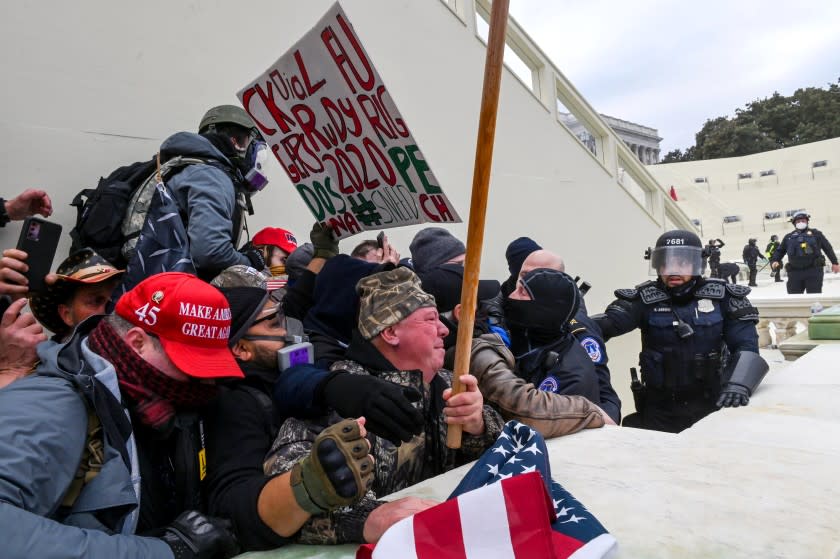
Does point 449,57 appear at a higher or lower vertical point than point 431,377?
higher

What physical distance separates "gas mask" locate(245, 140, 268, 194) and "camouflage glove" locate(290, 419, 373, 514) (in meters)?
2.38

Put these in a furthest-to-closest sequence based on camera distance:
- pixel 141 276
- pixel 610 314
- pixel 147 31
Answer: pixel 610 314 → pixel 147 31 → pixel 141 276

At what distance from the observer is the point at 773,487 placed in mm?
1784

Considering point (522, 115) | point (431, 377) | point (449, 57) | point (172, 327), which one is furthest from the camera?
point (522, 115)

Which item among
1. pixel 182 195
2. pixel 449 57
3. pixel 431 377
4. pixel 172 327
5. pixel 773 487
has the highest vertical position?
pixel 449 57

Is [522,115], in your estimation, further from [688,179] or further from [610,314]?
[688,179]

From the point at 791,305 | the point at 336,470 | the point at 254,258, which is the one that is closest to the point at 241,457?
the point at 336,470

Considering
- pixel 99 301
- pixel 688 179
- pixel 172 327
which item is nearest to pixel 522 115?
pixel 99 301

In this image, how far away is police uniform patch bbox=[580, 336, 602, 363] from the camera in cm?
341

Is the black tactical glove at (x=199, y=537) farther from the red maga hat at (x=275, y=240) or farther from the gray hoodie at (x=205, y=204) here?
the red maga hat at (x=275, y=240)

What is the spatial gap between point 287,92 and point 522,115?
5008 millimetres

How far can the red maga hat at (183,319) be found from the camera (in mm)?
1671

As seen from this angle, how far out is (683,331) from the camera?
430cm

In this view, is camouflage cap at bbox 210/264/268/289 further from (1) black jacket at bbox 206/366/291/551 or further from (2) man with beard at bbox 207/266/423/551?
(1) black jacket at bbox 206/366/291/551
